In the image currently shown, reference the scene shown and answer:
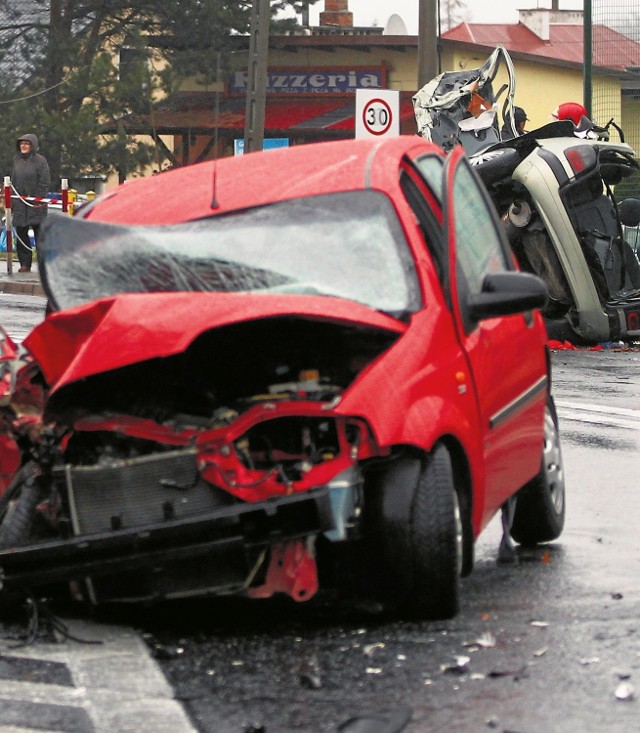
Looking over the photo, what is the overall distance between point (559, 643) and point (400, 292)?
4.12 ft

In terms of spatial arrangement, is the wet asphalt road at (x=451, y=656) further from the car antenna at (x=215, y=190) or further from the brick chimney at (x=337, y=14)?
the brick chimney at (x=337, y=14)

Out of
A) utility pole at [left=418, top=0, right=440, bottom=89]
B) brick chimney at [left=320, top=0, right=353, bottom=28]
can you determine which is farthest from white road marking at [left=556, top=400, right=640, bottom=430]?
brick chimney at [left=320, top=0, right=353, bottom=28]

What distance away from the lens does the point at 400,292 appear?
20.0 ft

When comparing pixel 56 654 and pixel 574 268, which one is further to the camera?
pixel 574 268

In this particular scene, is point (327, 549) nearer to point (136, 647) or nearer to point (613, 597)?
point (136, 647)

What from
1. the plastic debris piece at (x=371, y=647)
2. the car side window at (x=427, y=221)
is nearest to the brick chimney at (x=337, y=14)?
the car side window at (x=427, y=221)

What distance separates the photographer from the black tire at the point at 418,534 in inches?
224

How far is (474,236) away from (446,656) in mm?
1918

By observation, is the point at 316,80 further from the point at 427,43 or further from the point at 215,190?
the point at 215,190

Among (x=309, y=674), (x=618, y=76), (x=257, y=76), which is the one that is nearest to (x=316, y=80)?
(x=618, y=76)

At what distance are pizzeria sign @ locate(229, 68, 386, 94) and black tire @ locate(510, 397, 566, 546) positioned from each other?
45.2 m

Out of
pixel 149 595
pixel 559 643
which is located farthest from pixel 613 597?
pixel 149 595

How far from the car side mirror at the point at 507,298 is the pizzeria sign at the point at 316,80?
46304 mm

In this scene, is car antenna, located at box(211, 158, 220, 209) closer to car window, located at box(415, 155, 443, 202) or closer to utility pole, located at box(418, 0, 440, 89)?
car window, located at box(415, 155, 443, 202)
